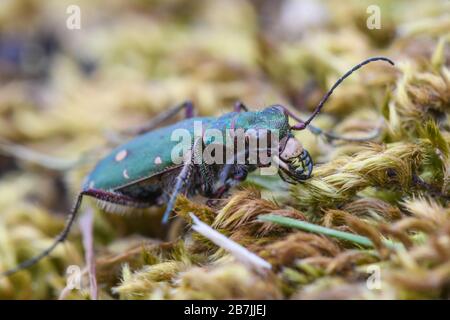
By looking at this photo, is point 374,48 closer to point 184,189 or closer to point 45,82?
point 184,189

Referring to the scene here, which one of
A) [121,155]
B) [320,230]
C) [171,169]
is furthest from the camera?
[121,155]

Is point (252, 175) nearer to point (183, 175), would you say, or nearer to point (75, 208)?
point (183, 175)

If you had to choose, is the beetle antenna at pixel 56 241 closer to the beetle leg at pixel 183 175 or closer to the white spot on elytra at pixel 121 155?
the white spot on elytra at pixel 121 155

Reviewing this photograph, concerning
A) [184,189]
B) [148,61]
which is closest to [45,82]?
[148,61]

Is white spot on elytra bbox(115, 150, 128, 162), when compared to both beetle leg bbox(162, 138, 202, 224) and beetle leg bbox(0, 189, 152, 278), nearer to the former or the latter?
beetle leg bbox(0, 189, 152, 278)

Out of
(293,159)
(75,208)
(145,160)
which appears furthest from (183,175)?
(75,208)

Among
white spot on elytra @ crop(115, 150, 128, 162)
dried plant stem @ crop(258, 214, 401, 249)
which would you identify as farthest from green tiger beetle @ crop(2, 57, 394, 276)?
dried plant stem @ crop(258, 214, 401, 249)
